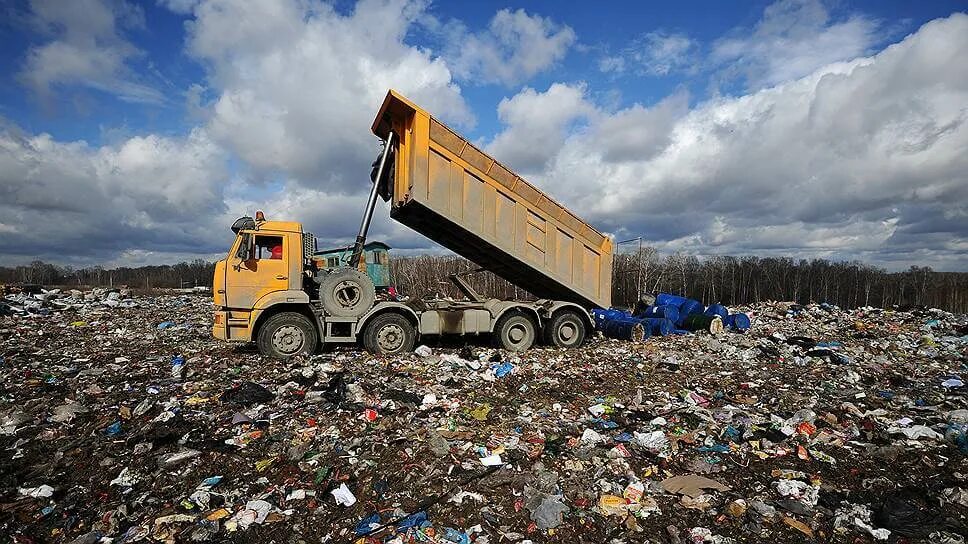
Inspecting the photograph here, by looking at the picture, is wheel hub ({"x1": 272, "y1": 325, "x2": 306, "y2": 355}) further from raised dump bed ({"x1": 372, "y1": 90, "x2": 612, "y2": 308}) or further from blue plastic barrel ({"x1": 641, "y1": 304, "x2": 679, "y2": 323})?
blue plastic barrel ({"x1": 641, "y1": 304, "x2": 679, "y2": 323})

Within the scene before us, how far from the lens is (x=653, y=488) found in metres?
3.37

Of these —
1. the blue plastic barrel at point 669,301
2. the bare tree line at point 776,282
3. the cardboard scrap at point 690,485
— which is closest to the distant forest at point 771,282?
the bare tree line at point 776,282

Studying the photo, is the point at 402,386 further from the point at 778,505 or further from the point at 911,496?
the point at 911,496

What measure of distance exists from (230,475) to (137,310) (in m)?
15.2

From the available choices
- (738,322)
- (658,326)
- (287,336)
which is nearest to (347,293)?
(287,336)

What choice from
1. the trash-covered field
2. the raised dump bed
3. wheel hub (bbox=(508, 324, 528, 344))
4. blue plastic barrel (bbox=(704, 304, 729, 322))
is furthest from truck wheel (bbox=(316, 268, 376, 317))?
blue plastic barrel (bbox=(704, 304, 729, 322))

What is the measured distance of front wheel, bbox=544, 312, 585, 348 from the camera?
880 centimetres

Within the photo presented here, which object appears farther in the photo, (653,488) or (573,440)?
(573,440)

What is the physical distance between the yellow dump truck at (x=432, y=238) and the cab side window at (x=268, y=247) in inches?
0.6

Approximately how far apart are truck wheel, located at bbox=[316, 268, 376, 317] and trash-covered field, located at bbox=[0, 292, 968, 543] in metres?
0.72

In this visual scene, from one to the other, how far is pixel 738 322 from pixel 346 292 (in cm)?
805

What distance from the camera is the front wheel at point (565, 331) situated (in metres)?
8.80

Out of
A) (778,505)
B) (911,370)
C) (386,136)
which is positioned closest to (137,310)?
(386,136)

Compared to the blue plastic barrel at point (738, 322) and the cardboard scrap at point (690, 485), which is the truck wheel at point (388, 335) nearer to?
the cardboard scrap at point (690, 485)
